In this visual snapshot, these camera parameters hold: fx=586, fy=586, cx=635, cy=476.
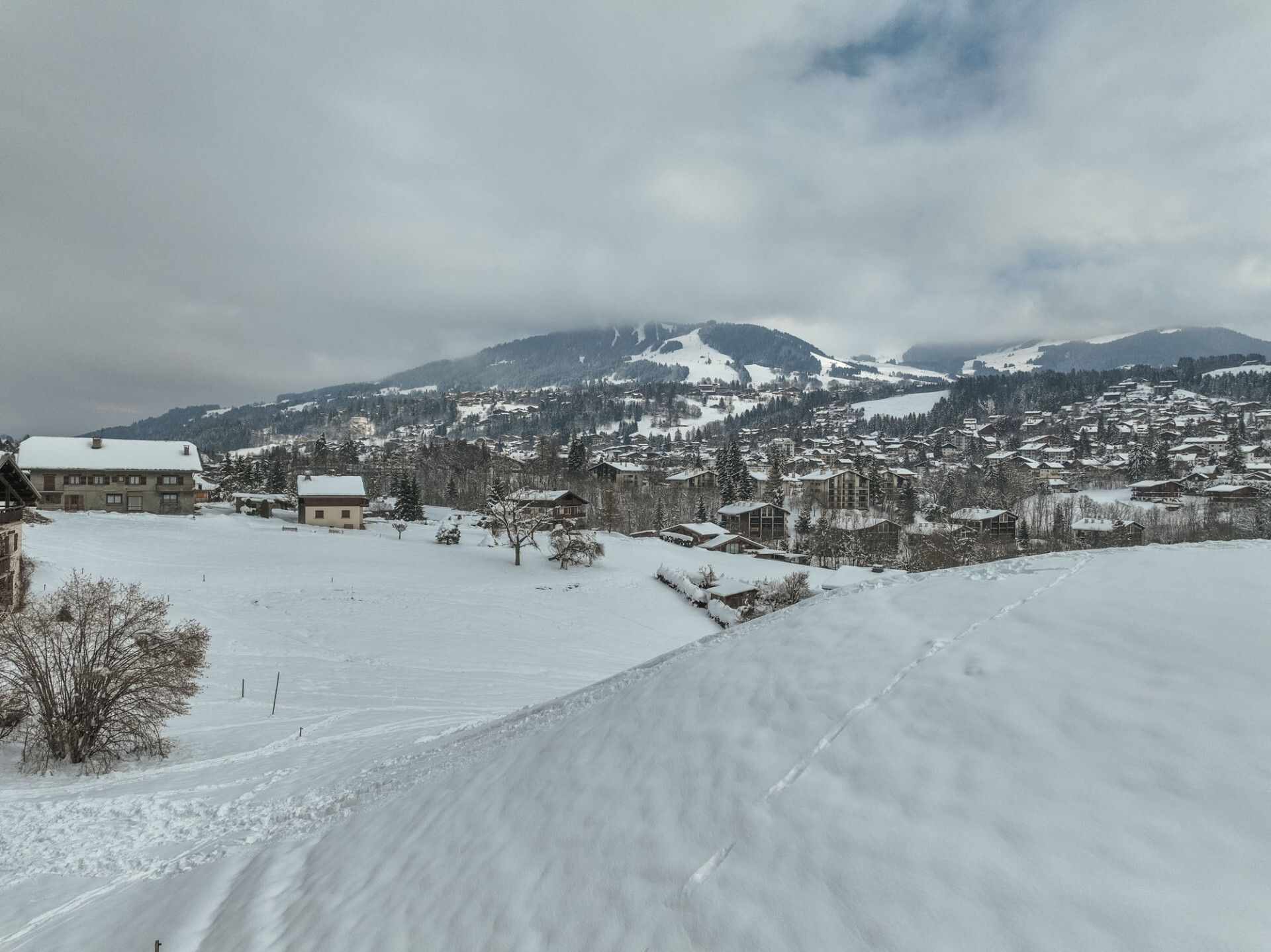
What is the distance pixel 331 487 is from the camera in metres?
72.8

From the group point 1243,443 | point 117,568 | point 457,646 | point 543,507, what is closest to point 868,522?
point 543,507

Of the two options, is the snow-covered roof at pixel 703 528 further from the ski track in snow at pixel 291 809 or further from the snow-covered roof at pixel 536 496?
the ski track in snow at pixel 291 809

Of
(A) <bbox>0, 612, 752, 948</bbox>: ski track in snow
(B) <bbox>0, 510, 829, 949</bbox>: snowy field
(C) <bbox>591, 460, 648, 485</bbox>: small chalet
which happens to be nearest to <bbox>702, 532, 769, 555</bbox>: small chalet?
(B) <bbox>0, 510, 829, 949</bbox>: snowy field

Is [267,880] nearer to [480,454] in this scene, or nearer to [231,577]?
[231,577]

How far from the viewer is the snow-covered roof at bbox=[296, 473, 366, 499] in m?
71.9

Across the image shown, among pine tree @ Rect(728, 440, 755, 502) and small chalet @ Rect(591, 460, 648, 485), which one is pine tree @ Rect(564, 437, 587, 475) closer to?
small chalet @ Rect(591, 460, 648, 485)

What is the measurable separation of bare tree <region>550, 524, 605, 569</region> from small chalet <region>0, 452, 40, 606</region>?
109 ft

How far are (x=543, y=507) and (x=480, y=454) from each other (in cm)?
7605

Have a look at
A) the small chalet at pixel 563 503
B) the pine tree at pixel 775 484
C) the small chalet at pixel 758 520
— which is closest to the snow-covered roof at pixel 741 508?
the small chalet at pixel 758 520

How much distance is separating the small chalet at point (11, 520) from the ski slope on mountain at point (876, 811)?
1153 inches

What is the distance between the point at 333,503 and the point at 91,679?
61.2 meters

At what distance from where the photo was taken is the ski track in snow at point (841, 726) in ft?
16.1

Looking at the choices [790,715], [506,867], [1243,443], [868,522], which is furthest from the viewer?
[1243,443]

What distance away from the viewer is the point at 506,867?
6223 mm
